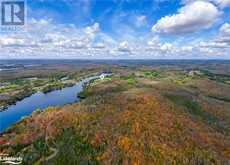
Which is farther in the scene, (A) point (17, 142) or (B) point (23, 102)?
Result: (B) point (23, 102)

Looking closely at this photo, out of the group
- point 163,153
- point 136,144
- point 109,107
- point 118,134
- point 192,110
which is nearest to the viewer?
point 163,153

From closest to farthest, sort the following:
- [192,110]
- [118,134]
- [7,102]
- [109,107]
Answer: [118,134] → [109,107] → [192,110] → [7,102]

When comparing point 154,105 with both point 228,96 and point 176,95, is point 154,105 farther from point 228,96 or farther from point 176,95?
point 228,96

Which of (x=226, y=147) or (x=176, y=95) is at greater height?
(x=176, y=95)

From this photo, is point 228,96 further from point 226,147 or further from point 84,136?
point 84,136

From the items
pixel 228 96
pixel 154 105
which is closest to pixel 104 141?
pixel 154 105

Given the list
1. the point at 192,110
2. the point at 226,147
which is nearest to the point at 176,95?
the point at 192,110
